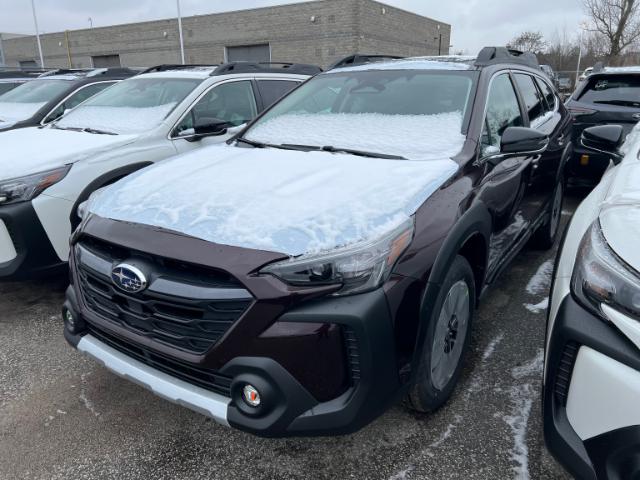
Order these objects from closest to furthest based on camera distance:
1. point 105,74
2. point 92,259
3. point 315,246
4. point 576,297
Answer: point 576,297 → point 315,246 → point 92,259 → point 105,74

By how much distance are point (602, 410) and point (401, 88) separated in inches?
91.1

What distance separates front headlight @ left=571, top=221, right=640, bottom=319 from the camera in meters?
1.46

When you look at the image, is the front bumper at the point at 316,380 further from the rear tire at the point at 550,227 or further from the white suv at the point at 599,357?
the rear tire at the point at 550,227

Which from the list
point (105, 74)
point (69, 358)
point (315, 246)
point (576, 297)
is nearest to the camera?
point (576, 297)

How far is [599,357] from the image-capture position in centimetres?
147

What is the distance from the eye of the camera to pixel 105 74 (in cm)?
779

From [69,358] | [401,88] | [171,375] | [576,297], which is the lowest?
[69,358]

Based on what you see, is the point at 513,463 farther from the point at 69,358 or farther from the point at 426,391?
the point at 69,358

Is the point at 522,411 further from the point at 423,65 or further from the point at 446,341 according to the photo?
the point at 423,65

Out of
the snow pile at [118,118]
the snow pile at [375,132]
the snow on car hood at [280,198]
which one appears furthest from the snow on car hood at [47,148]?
the snow pile at [375,132]

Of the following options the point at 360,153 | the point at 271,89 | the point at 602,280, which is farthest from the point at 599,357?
the point at 271,89

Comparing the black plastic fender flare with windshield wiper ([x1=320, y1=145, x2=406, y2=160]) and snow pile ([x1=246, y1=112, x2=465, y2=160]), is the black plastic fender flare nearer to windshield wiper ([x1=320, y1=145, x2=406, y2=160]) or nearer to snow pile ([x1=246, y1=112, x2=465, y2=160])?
snow pile ([x1=246, y1=112, x2=465, y2=160])

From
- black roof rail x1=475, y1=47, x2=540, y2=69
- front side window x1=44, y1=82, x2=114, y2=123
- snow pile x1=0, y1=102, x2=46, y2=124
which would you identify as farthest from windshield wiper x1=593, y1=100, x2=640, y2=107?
snow pile x1=0, y1=102, x2=46, y2=124

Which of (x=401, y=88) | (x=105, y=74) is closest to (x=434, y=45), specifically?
(x=105, y=74)
